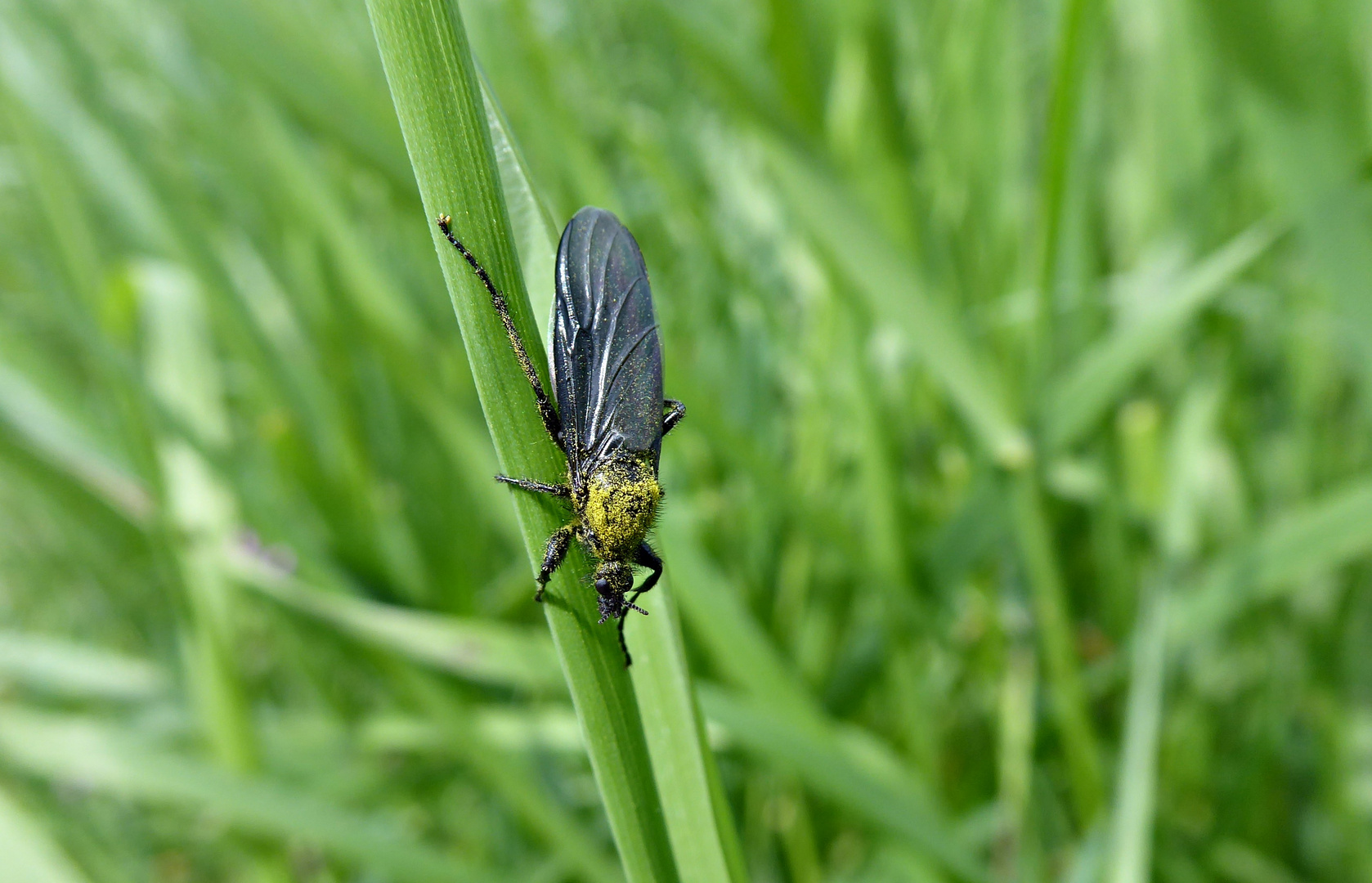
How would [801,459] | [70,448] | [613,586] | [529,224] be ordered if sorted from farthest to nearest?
[801,459], [70,448], [613,586], [529,224]

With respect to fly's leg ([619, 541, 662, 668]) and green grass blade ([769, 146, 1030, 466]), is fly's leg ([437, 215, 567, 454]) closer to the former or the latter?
fly's leg ([619, 541, 662, 668])

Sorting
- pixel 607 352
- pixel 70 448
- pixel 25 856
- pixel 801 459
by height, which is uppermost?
pixel 801 459

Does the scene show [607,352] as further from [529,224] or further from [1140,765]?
[1140,765]

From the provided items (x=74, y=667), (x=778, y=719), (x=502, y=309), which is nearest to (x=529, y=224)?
(x=502, y=309)

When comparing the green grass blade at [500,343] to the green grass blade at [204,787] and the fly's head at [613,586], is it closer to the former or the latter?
the fly's head at [613,586]

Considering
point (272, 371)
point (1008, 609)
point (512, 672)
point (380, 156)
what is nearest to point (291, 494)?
point (272, 371)

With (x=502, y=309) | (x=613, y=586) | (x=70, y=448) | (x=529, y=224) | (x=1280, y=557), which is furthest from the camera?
(x=70, y=448)

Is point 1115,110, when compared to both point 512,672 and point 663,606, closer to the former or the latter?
point 512,672

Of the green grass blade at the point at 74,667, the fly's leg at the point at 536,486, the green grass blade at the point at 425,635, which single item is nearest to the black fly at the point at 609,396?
the fly's leg at the point at 536,486

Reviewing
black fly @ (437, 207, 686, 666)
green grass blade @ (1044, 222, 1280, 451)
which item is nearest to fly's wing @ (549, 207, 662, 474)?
black fly @ (437, 207, 686, 666)
